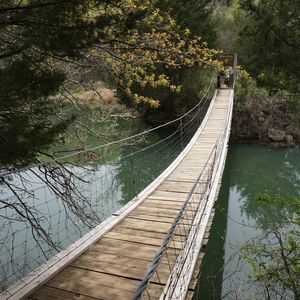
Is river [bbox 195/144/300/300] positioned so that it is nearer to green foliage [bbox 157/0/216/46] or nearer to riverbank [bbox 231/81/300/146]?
riverbank [bbox 231/81/300/146]

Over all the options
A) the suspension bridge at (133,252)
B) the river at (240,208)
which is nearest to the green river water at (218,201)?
the river at (240,208)

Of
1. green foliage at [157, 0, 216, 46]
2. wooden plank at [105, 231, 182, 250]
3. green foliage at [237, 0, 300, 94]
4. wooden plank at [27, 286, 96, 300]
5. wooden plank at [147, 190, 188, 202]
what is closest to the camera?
wooden plank at [27, 286, 96, 300]

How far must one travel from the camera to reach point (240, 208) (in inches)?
281

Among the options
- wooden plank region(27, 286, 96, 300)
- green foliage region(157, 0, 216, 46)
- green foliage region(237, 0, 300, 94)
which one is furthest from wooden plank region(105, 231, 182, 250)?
green foliage region(237, 0, 300, 94)

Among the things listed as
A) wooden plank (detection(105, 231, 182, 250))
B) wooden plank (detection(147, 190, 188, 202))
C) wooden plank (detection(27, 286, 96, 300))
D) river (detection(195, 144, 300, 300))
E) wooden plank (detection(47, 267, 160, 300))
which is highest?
wooden plank (detection(147, 190, 188, 202))

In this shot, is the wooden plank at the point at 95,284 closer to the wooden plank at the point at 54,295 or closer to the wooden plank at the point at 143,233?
the wooden plank at the point at 54,295

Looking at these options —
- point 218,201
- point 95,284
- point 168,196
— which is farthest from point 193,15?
point 95,284

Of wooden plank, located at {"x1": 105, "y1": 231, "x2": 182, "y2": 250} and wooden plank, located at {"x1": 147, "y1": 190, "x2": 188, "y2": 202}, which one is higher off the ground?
wooden plank, located at {"x1": 147, "y1": 190, "x2": 188, "y2": 202}

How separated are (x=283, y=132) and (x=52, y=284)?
1049 cm

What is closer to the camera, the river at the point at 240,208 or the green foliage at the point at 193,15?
the river at the point at 240,208

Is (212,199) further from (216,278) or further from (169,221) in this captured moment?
(216,278)

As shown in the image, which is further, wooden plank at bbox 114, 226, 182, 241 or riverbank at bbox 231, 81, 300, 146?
riverbank at bbox 231, 81, 300, 146

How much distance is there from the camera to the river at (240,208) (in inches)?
165

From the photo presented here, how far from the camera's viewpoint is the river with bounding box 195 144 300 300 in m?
4.19
